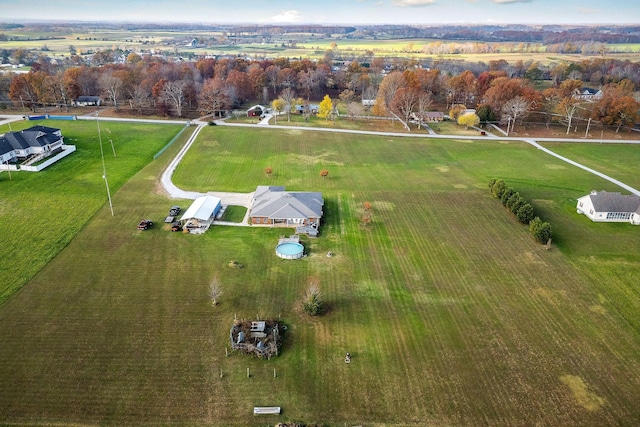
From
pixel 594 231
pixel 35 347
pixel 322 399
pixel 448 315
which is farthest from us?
pixel 594 231

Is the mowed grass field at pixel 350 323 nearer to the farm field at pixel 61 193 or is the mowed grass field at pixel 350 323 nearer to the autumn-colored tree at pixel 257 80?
the farm field at pixel 61 193

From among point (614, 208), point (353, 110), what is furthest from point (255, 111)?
point (614, 208)

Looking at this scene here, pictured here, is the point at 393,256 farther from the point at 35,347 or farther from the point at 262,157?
the point at 262,157

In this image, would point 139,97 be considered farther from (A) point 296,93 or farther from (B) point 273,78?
(A) point 296,93

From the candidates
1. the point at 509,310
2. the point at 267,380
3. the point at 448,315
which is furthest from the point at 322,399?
the point at 509,310

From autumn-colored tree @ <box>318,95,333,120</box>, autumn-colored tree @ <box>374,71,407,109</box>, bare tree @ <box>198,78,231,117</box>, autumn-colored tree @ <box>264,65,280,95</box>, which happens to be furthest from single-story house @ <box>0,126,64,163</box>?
autumn-colored tree @ <box>264,65,280,95</box>
